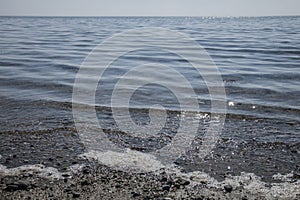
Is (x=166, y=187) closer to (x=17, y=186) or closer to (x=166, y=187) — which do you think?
(x=166, y=187)

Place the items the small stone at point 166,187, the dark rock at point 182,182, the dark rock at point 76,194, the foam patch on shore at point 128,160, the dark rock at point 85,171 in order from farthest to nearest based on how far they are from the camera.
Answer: the foam patch on shore at point 128,160
the dark rock at point 85,171
the dark rock at point 182,182
the small stone at point 166,187
the dark rock at point 76,194

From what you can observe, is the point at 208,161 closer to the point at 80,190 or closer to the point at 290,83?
the point at 80,190

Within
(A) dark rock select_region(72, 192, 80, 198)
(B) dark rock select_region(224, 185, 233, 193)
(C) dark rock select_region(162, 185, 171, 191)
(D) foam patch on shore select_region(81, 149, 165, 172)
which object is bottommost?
(B) dark rock select_region(224, 185, 233, 193)

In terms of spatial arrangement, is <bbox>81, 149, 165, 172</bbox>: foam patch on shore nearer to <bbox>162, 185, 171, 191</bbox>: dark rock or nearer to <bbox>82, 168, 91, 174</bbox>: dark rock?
<bbox>82, 168, 91, 174</bbox>: dark rock

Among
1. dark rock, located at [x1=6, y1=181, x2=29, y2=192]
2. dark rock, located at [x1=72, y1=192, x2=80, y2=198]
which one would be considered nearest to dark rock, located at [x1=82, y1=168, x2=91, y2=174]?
dark rock, located at [x1=72, y1=192, x2=80, y2=198]

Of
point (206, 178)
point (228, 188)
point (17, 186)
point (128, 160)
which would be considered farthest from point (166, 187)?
point (17, 186)

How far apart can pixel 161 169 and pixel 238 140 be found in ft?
4.59

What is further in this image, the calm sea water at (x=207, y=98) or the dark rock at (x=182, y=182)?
the calm sea water at (x=207, y=98)

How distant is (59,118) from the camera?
17.3 feet

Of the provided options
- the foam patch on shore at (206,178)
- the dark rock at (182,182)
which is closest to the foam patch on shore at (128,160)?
the foam patch on shore at (206,178)

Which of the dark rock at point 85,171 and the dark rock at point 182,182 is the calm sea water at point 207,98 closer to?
the dark rock at point 182,182

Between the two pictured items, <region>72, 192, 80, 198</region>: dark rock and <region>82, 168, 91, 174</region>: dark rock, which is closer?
<region>72, 192, 80, 198</region>: dark rock

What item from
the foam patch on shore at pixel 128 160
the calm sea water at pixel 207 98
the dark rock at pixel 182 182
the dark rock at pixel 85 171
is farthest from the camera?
the calm sea water at pixel 207 98

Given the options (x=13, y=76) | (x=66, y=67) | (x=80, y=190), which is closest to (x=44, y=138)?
(x=80, y=190)
